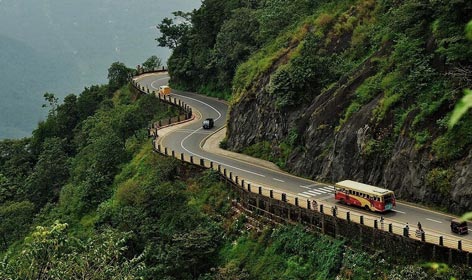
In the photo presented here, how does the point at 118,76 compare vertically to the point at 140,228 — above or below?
above

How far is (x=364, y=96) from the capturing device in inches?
1399

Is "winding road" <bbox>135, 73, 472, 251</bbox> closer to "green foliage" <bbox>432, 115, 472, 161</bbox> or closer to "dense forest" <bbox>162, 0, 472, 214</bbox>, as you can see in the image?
"dense forest" <bbox>162, 0, 472, 214</bbox>

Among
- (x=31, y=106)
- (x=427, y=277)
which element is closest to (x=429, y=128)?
(x=427, y=277)

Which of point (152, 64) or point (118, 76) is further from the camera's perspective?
point (152, 64)

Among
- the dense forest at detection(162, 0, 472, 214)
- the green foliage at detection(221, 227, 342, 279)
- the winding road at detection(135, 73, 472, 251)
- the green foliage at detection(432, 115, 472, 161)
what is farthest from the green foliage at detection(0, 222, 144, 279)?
the green foliage at detection(432, 115, 472, 161)

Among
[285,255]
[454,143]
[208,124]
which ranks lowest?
[285,255]

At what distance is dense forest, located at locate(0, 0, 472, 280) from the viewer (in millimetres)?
24906

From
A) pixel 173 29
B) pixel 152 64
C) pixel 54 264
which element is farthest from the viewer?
pixel 152 64

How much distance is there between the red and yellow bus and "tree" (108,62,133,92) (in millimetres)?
57365

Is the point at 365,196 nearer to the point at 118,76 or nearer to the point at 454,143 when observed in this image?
the point at 454,143

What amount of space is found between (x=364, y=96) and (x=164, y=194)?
12.7m

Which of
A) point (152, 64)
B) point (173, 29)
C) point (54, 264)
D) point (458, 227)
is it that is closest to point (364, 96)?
point (458, 227)

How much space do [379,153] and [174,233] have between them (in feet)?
37.7

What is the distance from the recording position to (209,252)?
31469 millimetres
